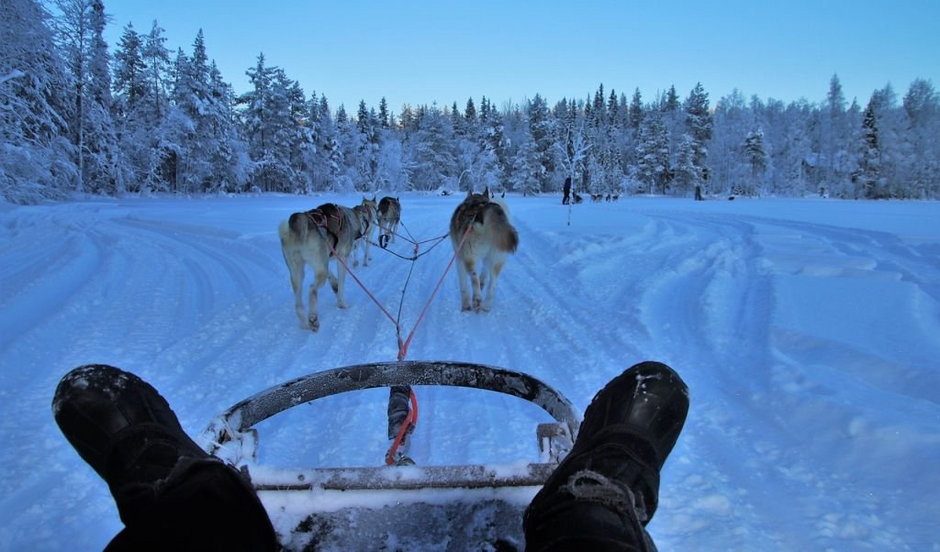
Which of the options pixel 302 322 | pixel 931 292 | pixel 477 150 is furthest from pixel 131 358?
pixel 477 150

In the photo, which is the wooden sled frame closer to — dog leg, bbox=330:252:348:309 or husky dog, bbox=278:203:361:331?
husky dog, bbox=278:203:361:331

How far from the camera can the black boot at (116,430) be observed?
60.9 inches

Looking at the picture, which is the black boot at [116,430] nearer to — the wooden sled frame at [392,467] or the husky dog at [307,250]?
the wooden sled frame at [392,467]

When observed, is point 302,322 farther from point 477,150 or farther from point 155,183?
point 477,150

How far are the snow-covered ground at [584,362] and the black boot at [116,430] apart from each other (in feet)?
4.18

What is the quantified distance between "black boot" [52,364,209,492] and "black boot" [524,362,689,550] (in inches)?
42.0

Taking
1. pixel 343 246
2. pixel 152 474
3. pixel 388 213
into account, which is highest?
pixel 388 213

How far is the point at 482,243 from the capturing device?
708 centimetres

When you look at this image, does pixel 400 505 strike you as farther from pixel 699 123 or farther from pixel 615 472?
pixel 699 123

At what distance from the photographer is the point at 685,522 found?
2578 mm

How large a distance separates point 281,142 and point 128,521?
191 ft

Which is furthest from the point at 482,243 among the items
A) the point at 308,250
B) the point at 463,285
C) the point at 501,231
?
the point at 308,250

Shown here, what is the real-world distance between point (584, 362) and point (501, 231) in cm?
262

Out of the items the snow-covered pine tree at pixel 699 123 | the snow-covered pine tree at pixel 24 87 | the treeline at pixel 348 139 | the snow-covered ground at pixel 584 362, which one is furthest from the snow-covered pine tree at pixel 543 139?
the snow-covered ground at pixel 584 362
